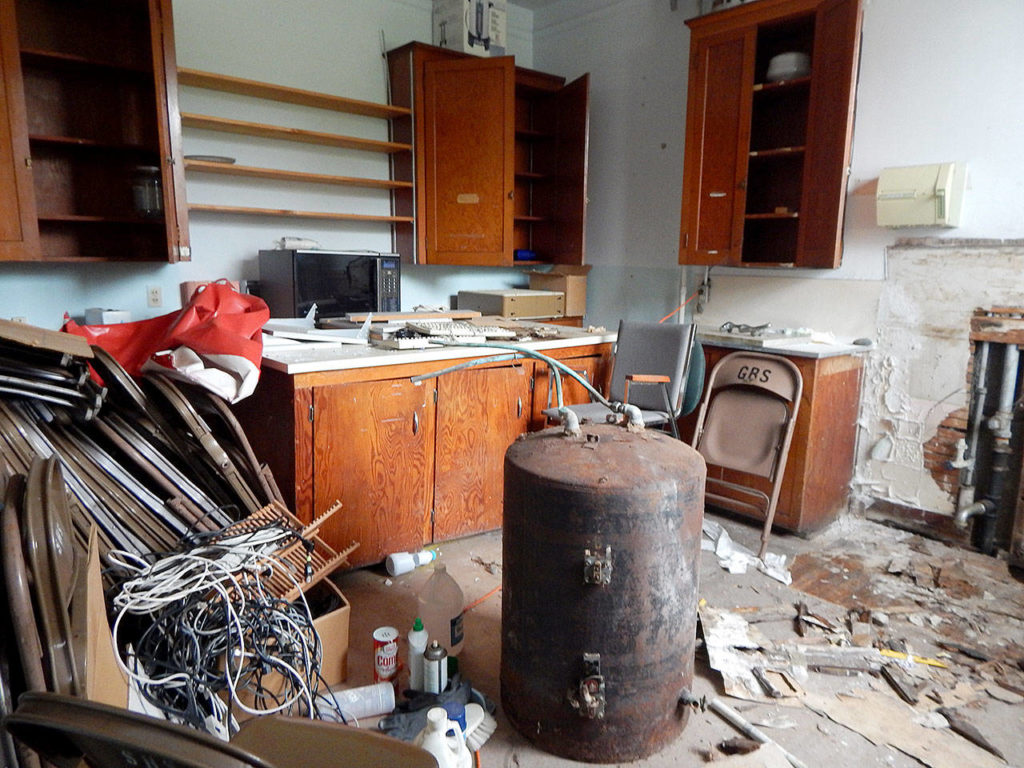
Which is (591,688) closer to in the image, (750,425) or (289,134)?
(750,425)

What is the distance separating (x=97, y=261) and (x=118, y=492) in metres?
1.86

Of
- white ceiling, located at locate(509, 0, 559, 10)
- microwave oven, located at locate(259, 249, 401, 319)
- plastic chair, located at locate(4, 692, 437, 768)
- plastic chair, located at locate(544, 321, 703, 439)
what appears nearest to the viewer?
plastic chair, located at locate(4, 692, 437, 768)

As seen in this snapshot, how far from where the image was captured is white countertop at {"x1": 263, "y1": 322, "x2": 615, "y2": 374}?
223 cm

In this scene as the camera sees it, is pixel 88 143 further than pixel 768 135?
No

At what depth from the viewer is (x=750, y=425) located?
3.00 meters

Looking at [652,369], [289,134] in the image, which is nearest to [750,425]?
[652,369]

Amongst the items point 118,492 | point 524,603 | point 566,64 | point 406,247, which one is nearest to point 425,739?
point 524,603

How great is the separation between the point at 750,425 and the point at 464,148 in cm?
244

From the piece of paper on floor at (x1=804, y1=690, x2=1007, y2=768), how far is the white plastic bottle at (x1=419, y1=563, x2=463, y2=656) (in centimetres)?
103

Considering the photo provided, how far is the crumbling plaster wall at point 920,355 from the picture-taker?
9.29 ft

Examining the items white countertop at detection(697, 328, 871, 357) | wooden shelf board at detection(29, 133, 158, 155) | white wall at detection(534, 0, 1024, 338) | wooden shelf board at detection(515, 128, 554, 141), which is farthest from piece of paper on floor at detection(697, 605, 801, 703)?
wooden shelf board at detection(515, 128, 554, 141)

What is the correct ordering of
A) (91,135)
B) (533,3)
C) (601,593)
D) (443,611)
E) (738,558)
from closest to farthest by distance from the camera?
(601,593) → (443,611) → (738,558) → (91,135) → (533,3)

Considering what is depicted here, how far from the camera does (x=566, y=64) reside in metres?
4.79

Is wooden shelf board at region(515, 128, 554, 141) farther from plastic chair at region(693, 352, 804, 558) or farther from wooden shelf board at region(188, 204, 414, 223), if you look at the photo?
plastic chair at region(693, 352, 804, 558)
